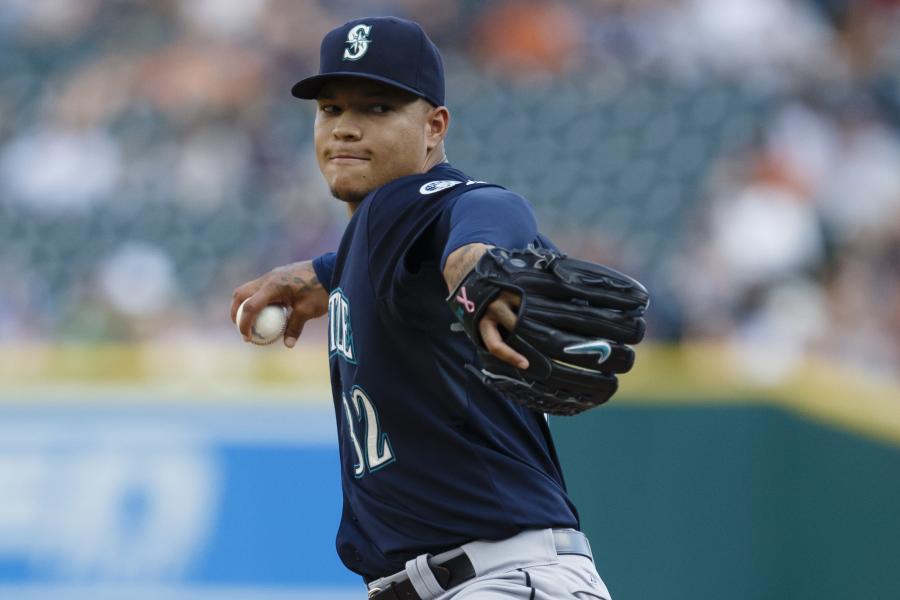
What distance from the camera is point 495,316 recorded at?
236 centimetres

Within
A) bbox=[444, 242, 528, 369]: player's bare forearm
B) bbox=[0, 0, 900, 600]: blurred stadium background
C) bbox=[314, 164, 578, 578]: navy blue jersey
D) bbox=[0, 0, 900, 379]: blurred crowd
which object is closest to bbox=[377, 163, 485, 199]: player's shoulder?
bbox=[314, 164, 578, 578]: navy blue jersey

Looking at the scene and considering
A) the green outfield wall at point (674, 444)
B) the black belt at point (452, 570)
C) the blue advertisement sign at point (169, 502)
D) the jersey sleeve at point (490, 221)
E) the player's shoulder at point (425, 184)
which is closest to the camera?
the jersey sleeve at point (490, 221)

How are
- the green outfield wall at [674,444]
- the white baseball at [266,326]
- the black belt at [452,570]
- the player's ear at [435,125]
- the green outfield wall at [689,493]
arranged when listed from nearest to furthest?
the black belt at [452,570]
the player's ear at [435,125]
the white baseball at [266,326]
the green outfield wall at [674,444]
the green outfield wall at [689,493]

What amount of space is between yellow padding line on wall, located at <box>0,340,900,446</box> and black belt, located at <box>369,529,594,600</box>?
297 centimetres

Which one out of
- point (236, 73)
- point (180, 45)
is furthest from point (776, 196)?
point (180, 45)

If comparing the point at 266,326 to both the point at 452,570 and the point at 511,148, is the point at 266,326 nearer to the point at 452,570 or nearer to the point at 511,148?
the point at 452,570

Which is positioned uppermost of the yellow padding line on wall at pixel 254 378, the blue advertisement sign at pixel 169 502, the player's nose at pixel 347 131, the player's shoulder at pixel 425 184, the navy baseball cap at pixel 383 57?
the navy baseball cap at pixel 383 57

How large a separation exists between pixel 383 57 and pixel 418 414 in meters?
0.76

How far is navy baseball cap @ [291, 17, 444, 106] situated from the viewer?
297 cm

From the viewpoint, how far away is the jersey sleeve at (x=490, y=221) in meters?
2.45

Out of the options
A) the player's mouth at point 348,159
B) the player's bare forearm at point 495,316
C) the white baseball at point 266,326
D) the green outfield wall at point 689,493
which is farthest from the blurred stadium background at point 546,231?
the player's bare forearm at point 495,316

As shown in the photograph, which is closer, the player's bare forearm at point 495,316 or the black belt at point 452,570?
the player's bare forearm at point 495,316

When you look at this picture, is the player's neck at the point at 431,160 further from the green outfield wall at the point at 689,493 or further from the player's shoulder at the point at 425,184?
the green outfield wall at the point at 689,493

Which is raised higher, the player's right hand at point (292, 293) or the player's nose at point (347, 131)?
the player's nose at point (347, 131)
